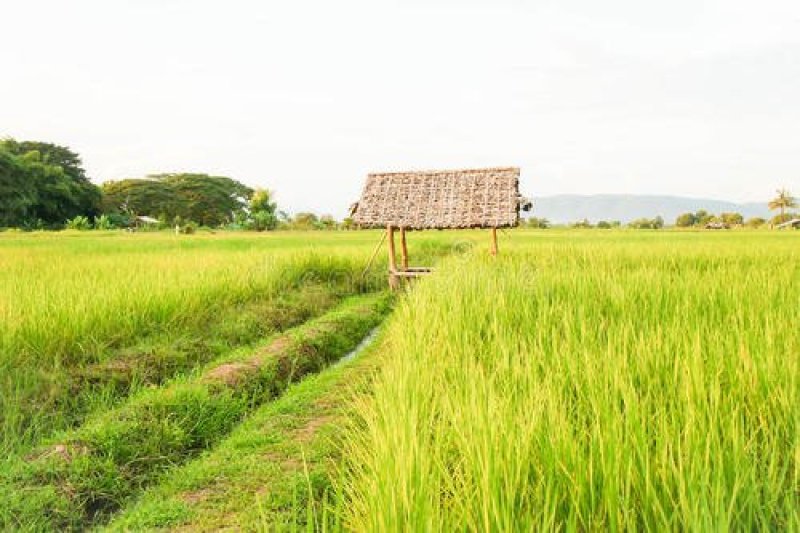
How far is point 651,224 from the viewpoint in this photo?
160 ft

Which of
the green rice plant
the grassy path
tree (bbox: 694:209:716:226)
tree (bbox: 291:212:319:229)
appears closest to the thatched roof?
the green rice plant

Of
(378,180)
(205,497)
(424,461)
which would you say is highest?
(378,180)

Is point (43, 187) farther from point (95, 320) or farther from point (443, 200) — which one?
point (95, 320)

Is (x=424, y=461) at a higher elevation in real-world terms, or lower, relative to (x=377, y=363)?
higher

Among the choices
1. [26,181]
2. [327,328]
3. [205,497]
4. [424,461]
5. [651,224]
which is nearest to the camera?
[424,461]

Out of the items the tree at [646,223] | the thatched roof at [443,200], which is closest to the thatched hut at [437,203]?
the thatched roof at [443,200]

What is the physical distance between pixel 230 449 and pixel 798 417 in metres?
3.25

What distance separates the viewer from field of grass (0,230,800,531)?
1.49 metres

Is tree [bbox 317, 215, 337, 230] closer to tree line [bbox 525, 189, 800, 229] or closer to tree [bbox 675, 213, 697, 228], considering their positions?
tree line [bbox 525, 189, 800, 229]

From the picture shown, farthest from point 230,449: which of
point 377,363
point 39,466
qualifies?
point 377,363

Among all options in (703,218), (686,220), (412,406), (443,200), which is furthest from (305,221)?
(412,406)

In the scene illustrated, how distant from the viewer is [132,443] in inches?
→ 154

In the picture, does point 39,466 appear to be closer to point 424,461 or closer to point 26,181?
point 424,461

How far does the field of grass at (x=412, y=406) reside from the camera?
1493 millimetres
